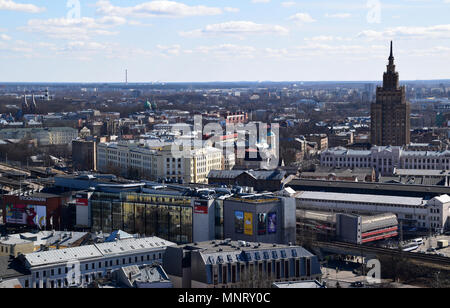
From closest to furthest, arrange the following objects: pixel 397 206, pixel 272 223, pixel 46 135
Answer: pixel 272 223, pixel 397 206, pixel 46 135

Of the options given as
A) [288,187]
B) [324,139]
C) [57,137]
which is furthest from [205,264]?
[57,137]

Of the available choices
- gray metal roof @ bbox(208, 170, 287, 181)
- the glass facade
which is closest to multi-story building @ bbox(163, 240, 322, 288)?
the glass facade

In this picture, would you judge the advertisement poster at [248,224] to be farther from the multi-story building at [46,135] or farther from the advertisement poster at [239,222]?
the multi-story building at [46,135]

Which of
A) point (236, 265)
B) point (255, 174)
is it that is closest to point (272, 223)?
point (236, 265)

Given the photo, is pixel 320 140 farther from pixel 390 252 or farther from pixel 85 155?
pixel 390 252
